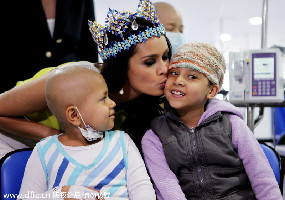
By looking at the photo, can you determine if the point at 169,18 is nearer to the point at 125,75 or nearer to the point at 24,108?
the point at 125,75

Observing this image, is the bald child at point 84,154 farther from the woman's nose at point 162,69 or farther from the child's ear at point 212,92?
the child's ear at point 212,92

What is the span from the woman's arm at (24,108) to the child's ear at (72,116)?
0.22m

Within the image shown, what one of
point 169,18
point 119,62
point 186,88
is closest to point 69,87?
point 119,62

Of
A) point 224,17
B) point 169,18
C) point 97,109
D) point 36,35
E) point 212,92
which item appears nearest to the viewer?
point 97,109

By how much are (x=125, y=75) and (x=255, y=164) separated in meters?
0.74

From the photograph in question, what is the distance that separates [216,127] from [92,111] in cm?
55

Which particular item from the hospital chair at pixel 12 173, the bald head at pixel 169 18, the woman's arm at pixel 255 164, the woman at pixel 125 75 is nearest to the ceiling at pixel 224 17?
the bald head at pixel 169 18

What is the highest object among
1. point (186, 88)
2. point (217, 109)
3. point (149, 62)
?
point (149, 62)

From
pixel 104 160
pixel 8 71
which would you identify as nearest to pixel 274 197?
pixel 104 160

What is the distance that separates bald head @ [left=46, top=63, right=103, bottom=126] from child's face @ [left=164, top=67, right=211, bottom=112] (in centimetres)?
33

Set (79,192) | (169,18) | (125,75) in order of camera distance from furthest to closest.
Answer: (169,18) < (125,75) < (79,192)

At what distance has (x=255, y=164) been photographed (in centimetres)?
128

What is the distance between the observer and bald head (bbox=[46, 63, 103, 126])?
123 cm

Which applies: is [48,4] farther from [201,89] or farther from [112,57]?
[201,89]
